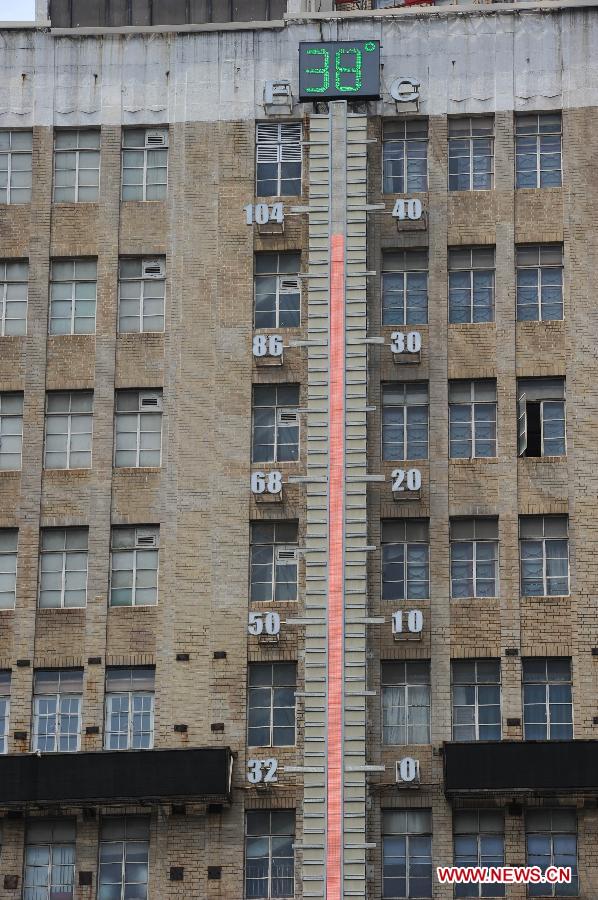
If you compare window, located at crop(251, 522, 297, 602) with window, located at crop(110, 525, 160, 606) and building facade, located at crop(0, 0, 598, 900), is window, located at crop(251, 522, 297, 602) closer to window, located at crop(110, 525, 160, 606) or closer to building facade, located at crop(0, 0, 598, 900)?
building facade, located at crop(0, 0, 598, 900)

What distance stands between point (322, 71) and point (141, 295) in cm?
829

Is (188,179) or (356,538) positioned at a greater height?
(188,179)

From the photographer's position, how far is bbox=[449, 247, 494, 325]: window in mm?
59844

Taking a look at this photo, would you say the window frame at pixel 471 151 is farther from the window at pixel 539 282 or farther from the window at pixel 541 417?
the window at pixel 541 417

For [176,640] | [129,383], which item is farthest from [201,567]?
[129,383]

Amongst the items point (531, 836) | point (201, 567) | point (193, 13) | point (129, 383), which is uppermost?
point (193, 13)

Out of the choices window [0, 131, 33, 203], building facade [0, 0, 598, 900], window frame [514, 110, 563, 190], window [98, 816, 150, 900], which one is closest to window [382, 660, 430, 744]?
building facade [0, 0, 598, 900]

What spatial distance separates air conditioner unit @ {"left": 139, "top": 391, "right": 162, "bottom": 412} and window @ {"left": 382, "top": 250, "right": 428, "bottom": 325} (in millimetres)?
6710

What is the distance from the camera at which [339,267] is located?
59594 millimetres

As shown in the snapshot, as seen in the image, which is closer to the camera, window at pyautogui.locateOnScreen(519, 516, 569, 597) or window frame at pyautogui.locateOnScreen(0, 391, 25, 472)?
window at pyautogui.locateOnScreen(519, 516, 569, 597)

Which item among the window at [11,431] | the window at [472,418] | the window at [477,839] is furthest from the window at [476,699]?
the window at [11,431]

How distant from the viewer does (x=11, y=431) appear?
60.2 meters

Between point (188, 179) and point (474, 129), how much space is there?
8.34 metres

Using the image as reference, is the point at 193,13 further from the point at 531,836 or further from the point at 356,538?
the point at 531,836
